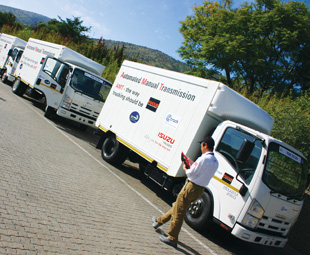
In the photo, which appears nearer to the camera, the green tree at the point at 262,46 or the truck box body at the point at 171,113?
the truck box body at the point at 171,113

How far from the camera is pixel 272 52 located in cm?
2353

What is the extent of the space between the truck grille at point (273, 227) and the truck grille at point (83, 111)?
8617mm

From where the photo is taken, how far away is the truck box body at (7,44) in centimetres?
1970

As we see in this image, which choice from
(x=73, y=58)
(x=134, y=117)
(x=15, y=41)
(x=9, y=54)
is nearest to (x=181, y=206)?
(x=134, y=117)

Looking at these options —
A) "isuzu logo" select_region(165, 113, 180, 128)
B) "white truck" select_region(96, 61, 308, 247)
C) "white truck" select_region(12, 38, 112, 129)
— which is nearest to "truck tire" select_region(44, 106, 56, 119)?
"white truck" select_region(12, 38, 112, 129)

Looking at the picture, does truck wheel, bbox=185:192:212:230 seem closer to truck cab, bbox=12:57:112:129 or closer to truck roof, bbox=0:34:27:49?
truck cab, bbox=12:57:112:129

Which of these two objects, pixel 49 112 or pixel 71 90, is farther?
pixel 49 112

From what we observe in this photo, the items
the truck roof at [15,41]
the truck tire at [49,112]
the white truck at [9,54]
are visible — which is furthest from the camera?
the truck roof at [15,41]

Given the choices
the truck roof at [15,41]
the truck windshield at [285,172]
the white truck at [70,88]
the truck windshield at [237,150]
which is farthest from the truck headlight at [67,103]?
the truck roof at [15,41]

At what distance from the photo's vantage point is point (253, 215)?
211 inches

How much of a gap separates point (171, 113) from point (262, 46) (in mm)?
18887

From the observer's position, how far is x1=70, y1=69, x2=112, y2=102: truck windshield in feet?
39.3

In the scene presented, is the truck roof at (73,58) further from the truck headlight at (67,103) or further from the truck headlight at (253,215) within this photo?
the truck headlight at (253,215)

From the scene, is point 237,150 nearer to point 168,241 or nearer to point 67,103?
point 168,241
